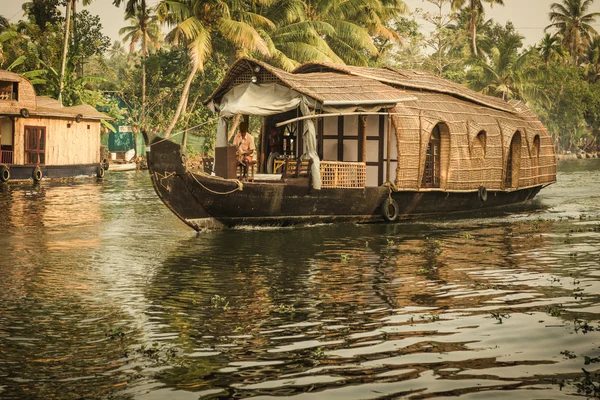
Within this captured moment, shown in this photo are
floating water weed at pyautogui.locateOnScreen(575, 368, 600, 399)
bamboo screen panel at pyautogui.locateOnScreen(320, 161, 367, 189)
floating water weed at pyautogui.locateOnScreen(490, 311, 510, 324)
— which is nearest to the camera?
floating water weed at pyautogui.locateOnScreen(575, 368, 600, 399)

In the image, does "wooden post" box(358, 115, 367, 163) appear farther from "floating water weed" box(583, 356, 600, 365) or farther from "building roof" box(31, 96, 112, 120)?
"building roof" box(31, 96, 112, 120)

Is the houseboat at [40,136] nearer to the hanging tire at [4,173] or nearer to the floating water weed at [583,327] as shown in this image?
the hanging tire at [4,173]

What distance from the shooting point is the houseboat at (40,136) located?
24.0 metres

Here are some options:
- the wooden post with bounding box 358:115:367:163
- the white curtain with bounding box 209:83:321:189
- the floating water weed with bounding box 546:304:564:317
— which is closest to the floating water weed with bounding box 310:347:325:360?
the floating water weed with bounding box 546:304:564:317

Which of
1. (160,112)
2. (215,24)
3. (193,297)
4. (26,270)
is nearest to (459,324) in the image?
(193,297)

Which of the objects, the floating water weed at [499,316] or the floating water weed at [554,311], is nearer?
the floating water weed at [499,316]

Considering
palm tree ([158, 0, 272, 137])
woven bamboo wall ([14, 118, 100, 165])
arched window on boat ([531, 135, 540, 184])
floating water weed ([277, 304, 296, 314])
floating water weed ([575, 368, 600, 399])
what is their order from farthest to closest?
palm tree ([158, 0, 272, 137]) < woven bamboo wall ([14, 118, 100, 165]) < arched window on boat ([531, 135, 540, 184]) < floating water weed ([277, 304, 296, 314]) < floating water weed ([575, 368, 600, 399])

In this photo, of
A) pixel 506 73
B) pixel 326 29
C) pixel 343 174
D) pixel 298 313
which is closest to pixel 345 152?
pixel 343 174

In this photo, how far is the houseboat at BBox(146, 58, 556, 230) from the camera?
13.0 m

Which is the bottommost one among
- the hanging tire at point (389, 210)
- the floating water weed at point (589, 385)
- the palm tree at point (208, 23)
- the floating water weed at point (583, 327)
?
the floating water weed at point (589, 385)

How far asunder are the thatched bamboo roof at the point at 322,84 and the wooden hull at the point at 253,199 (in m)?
1.45

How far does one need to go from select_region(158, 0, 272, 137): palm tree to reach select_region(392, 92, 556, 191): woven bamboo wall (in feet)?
37.6

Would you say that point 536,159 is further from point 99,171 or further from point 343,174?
point 99,171

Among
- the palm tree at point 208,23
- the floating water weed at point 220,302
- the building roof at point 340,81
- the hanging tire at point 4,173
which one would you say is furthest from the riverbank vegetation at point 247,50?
the floating water weed at point 220,302
